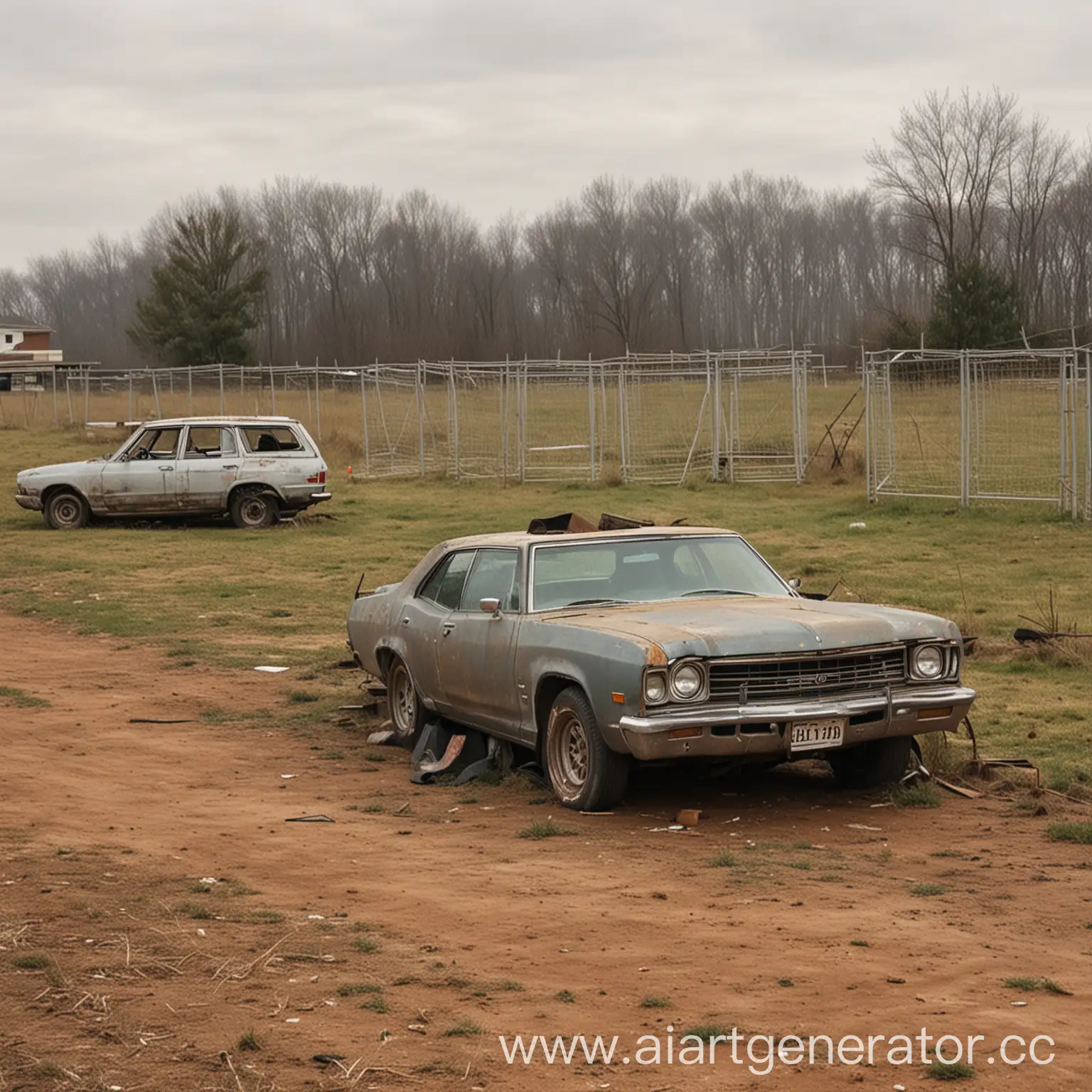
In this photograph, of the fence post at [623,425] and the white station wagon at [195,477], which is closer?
the white station wagon at [195,477]

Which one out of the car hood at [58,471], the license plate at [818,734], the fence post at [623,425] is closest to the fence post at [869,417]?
the fence post at [623,425]

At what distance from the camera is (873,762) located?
334 inches

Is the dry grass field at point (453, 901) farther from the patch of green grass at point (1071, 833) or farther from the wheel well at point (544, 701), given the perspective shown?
the wheel well at point (544, 701)

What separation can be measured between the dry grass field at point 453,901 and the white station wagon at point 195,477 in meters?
11.2

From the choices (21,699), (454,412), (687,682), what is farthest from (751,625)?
(454,412)

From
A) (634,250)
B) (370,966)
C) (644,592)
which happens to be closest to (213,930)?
(370,966)

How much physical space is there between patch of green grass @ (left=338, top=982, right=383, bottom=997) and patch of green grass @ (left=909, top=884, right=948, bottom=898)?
2.42m

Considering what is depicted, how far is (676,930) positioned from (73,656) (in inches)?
365

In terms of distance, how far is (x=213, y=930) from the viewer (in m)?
5.76

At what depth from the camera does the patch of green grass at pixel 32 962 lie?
17.0 feet

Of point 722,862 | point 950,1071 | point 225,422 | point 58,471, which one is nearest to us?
point 950,1071

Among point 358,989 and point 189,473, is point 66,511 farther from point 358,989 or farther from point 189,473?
point 358,989

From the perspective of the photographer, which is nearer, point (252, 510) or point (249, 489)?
point (249, 489)

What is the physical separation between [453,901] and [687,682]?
179cm
